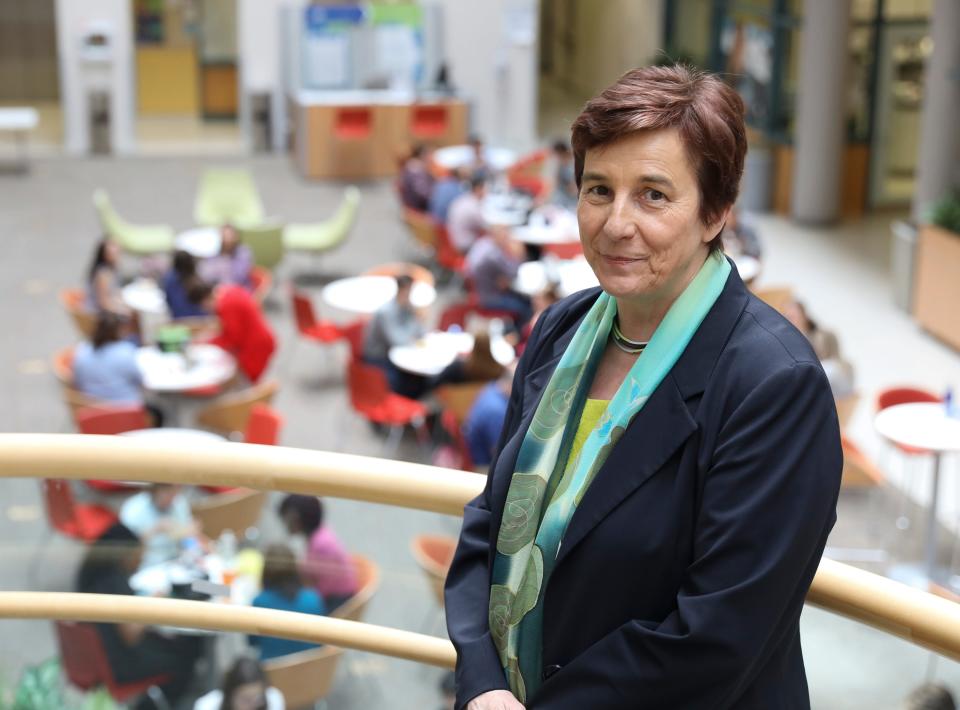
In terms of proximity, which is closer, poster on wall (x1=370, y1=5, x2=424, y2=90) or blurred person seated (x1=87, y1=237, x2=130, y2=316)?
blurred person seated (x1=87, y1=237, x2=130, y2=316)

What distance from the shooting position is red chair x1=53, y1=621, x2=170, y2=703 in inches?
104

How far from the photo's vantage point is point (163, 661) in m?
2.98

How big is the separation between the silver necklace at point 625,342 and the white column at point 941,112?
11.2 meters

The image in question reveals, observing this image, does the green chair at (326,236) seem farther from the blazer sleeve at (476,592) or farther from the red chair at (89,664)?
the blazer sleeve at (476,592)

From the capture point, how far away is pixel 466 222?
13.2 metres

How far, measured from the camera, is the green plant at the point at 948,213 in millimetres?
11938

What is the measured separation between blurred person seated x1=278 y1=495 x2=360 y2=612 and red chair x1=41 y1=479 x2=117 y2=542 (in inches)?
18.5

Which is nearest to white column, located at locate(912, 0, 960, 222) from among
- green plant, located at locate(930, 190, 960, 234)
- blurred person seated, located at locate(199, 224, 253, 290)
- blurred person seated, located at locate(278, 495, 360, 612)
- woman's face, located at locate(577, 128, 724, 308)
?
green plant, located at locate(930, 190, 960, 234)

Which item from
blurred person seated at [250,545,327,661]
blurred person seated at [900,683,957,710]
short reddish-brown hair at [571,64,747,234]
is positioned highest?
short reddish-brown hair at [571,64,747,234]

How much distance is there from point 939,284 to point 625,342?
423 inches

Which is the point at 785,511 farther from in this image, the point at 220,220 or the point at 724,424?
the point at 220,220

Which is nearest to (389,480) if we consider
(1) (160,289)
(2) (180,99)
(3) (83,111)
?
(1) (160,289)

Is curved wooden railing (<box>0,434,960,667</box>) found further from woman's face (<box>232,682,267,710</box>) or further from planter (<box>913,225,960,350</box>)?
planter (<box>913,225,960,350</box>)

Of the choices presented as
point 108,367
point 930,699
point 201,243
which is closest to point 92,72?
point 201,243
